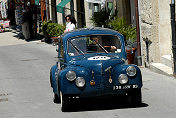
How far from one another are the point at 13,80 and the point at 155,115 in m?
8.38

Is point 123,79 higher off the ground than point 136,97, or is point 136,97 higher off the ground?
point 123,79

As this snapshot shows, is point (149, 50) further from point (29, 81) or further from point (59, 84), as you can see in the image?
point (59, 84)

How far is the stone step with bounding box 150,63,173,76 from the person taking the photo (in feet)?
51.0

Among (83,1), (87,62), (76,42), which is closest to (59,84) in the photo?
(87,62)

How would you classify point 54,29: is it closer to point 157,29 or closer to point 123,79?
point 157,29

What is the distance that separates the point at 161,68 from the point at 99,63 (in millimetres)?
6640

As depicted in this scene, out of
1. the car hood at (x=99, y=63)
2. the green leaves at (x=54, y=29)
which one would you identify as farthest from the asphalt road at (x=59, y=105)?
the green leaves at (x=54, y=29)

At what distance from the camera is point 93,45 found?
11.2 m

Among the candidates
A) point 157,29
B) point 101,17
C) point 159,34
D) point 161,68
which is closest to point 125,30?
point 101,17

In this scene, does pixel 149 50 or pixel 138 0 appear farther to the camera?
pixel 138 0

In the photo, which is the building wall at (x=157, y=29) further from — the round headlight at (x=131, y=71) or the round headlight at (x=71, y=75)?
the round headlight at (x=71, y=75)

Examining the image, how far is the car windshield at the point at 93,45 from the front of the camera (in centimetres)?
1120

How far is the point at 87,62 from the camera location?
33.4 ft

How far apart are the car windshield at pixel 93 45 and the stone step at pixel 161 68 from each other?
4404 mm
